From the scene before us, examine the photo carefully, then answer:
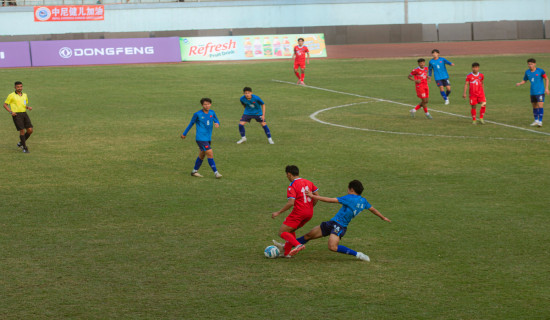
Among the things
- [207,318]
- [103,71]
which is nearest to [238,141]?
[207,318]

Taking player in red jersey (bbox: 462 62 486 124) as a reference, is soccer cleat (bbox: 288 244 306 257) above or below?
below

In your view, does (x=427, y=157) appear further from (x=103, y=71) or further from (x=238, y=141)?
(x=103, y=71)

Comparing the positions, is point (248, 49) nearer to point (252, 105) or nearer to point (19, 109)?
point (252, 105)

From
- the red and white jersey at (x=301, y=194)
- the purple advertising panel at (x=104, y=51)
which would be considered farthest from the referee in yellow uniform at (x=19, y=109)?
the purple advertising panel at (x=104, y=51)

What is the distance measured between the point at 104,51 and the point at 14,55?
5880 mm

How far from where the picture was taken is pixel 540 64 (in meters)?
43.2

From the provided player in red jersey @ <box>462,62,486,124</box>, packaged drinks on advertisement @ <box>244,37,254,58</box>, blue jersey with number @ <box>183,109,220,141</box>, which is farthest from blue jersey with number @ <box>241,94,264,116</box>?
packaged drinks on advertisement @ <box>244,37,254,58</box>

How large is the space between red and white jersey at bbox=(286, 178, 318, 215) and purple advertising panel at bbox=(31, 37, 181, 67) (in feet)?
129

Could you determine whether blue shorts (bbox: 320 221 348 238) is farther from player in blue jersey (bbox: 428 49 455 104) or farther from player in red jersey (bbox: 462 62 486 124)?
player in blue jersey (bbox: 428 49 455 104)

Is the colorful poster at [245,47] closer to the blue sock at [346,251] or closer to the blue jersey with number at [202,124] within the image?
the blue jersey with number at [202,124]

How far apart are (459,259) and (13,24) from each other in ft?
185

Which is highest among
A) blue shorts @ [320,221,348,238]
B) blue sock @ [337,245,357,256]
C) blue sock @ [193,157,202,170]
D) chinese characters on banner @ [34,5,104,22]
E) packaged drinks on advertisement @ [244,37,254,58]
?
chinese characters on banner @ [34,5,104,22]

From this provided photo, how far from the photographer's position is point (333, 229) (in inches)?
423

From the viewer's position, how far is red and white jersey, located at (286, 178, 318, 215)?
11.0 metres
